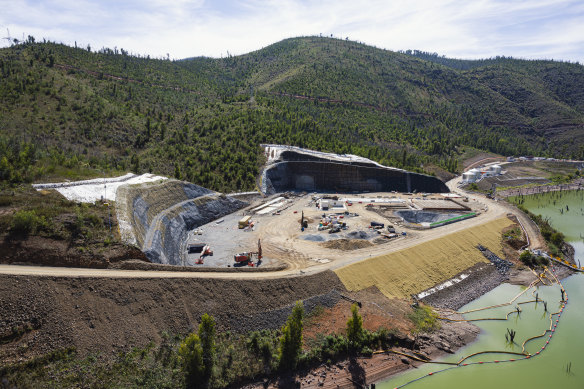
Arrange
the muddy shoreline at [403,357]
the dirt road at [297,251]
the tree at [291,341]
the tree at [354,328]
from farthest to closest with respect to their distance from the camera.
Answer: the tree at [354,328] → the dirt road at [297,251] → the muddy shoreline at [403,357] → the tree at [291,341]

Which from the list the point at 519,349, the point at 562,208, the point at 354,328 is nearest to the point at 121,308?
the point at 354,328

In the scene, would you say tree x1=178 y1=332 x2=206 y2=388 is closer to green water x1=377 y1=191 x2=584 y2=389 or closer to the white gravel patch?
green water x1=377 y1=191 x2=584 y2=389

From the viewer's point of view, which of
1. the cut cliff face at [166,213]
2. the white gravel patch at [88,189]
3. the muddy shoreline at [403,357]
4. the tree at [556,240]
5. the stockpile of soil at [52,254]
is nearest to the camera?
the muddy shoreline at [403,357]

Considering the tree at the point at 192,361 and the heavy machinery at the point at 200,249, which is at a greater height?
the heavy machinery at the point at 200,249

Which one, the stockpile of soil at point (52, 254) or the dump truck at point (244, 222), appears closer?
the stockpile of soil at point (52, 254)

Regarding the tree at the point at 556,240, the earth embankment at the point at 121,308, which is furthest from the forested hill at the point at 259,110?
the tree at the point at 556,240

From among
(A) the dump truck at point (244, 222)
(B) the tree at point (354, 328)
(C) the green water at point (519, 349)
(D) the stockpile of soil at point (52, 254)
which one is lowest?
(C) the green water at point (519, 349)

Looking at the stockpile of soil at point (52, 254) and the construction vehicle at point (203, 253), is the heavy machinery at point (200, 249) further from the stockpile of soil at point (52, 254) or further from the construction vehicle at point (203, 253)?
the stockpile of soil at point (52, 254)
